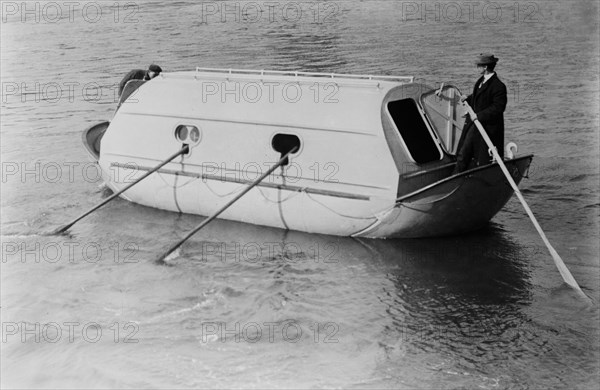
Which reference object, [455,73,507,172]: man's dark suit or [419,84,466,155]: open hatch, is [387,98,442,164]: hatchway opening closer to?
[419,84,466,155]: open hatch

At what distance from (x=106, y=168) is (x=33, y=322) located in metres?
5.08

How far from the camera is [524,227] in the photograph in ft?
49.3

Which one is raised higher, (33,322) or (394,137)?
(394,137)

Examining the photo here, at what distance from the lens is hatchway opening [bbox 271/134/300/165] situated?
1460 cm

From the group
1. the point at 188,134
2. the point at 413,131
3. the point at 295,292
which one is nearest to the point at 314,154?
the point at 413,131

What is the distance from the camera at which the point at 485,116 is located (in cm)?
1333

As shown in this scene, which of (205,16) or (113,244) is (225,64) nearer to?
(205,16)

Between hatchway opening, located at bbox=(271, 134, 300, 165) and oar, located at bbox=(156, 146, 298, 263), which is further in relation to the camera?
hatchway opening, located at bbox=(271, 134, 300, 165)

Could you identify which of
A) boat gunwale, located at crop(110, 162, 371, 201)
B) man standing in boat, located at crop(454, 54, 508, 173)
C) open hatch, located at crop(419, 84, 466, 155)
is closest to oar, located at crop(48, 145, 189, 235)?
boat gunwale, located at crop(110, 162, 371, 201)

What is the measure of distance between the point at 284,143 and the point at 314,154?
82 centimetres

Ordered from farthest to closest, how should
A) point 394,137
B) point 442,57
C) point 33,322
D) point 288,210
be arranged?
point 442,57 → point 288,210 → point 394,137 → point 33,322

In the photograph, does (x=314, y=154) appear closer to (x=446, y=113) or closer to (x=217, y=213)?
(x=217, y=213)

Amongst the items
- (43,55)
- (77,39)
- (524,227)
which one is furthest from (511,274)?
(77,39)

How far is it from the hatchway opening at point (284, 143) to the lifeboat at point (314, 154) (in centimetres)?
2
